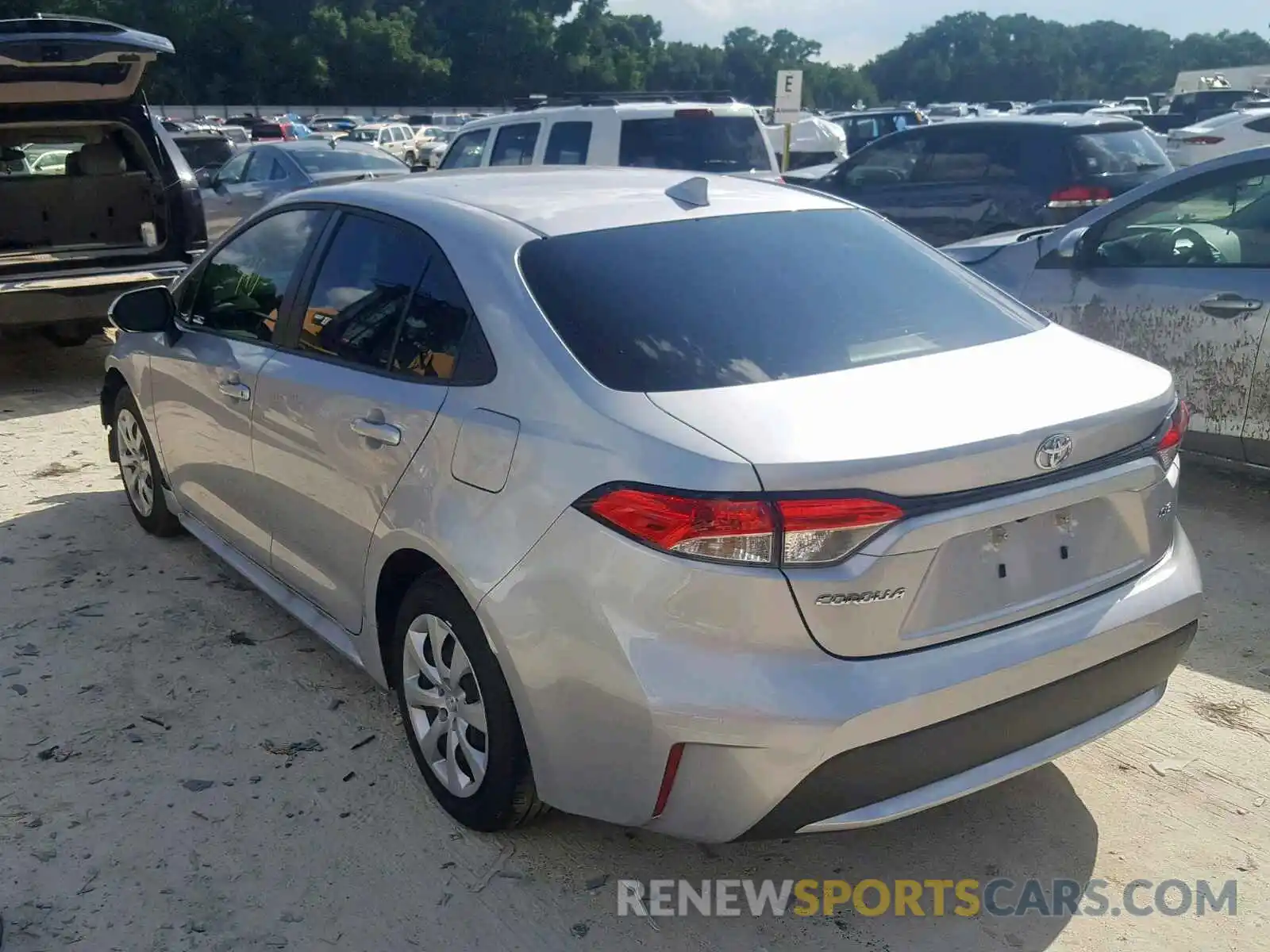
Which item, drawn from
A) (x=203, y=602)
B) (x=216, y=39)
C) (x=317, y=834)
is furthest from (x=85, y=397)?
(x=216, y=39)

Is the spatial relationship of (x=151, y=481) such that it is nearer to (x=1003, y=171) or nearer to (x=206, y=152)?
(x=1003, y=171)

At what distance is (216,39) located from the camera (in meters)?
71.7

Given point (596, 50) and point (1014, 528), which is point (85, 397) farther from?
point (596, 50)

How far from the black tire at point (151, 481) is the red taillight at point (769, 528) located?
328 centimetres

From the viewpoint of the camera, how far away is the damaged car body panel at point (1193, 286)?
5156 millimetres

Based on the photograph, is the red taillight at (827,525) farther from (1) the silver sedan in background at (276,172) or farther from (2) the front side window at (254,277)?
(1) the silver sedan in background at (276,172)

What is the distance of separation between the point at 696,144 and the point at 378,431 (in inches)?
302

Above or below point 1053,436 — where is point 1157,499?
below

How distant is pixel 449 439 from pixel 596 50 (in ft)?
314

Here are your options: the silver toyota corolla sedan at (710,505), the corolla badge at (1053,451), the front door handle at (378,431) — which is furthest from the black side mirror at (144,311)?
the corolla badge at (1053,451)

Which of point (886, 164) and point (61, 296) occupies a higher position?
point (886, 164)

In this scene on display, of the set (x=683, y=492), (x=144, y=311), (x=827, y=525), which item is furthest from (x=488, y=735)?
(x=144, y=311)

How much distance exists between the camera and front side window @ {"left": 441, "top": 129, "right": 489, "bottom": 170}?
11211 mm

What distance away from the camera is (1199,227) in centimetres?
557
